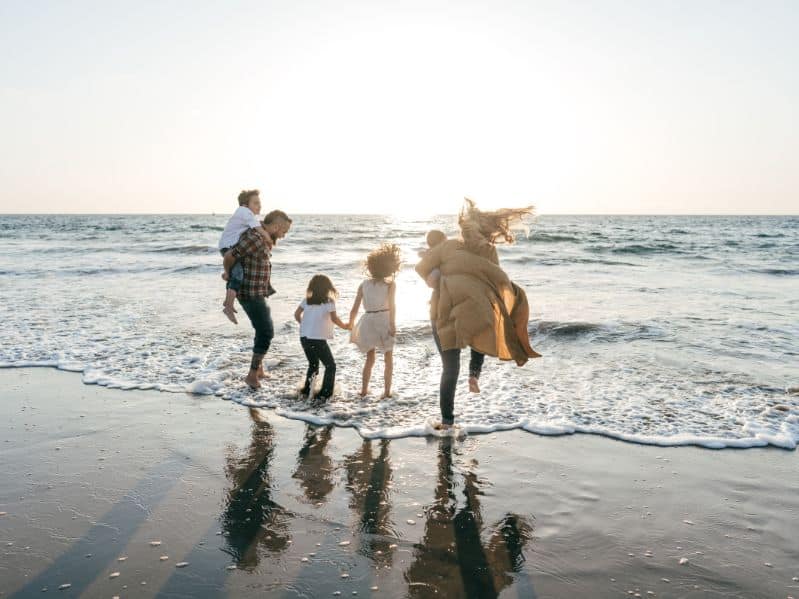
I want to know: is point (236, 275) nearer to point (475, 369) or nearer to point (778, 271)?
point (475, 369)

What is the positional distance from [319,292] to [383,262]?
0.75 meters

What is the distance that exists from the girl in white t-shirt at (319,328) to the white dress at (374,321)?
9.2 inches

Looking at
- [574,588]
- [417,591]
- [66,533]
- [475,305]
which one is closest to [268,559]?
[417,591]

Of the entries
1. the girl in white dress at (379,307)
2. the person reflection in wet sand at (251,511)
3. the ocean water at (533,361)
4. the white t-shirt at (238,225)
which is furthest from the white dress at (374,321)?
the person reflection in wet sand at (251,511)

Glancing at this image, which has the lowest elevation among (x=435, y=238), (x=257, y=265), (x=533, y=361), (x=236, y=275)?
(x=533, y=361)

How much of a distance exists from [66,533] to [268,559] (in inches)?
47.1

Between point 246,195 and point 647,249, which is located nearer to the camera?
point 246,195

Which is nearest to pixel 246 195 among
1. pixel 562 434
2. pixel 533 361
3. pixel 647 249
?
pixel 562 434

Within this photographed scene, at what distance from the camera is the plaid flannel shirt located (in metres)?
6.00

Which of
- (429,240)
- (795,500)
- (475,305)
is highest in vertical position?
(429,240)

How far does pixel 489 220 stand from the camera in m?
4.95

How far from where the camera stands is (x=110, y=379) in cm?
656

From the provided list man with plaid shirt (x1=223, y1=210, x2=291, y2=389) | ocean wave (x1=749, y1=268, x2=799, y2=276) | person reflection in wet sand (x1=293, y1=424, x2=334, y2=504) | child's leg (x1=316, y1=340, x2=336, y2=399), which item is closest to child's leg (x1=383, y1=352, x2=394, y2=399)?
child's leg (x1=316, y1=340, x2=336, y2=399)

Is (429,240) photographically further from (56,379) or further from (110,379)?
(56,379)
